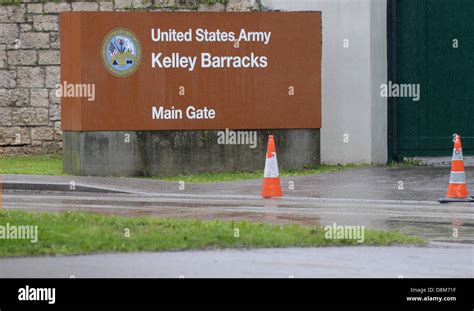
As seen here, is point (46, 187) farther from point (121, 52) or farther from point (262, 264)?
point (262, 264)

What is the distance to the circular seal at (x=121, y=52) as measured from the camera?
22.1m

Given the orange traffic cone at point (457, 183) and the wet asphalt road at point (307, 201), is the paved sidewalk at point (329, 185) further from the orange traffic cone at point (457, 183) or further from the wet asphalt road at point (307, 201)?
the orange traffic cone at point (457, 183)

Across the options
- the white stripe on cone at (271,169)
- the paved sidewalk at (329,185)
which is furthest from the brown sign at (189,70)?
the white stripe on cone at (271,169)

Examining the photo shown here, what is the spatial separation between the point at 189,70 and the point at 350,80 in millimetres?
3079

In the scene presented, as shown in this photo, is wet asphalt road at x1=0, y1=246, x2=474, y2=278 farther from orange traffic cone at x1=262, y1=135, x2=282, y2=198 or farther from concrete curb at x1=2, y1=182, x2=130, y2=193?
concrete curb at x1=2, y1=182, x2=130, y2=193

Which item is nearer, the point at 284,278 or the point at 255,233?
the point at 284,278

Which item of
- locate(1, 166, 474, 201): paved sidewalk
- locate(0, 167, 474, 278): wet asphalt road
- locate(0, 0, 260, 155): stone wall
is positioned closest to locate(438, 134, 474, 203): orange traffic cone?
locate(0, 167, 474, 278): wet asphalt road
